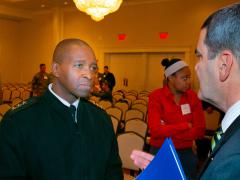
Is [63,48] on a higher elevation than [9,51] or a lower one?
higher

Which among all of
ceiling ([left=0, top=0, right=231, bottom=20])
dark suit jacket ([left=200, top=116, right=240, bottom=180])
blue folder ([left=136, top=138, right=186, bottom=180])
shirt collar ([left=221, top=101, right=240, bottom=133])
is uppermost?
ceiling ([left=0, top=0, right=231, bottom=20])

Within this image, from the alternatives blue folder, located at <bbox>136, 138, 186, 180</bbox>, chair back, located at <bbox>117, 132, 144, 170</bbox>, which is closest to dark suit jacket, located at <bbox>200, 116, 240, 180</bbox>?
blue folder, located at <bbox>136, 138, 186, 180</bbox>

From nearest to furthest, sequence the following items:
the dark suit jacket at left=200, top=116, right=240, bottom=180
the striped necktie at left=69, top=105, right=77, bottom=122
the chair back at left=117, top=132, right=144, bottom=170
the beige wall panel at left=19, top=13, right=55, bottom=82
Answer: the dark suit jacket at left=200, top=116, right=240, bottom=180
the striped necktie at left=69, top=105, right=77, bottom=122
the chair back at left=117, top=132, right=144, bottom=170
the beige wall panel at left=19, top=13, right=55, bottom=82

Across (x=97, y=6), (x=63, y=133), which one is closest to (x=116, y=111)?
(x=97, y=6)

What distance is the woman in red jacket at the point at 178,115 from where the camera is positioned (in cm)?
291

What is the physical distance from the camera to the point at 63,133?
174 centimetres

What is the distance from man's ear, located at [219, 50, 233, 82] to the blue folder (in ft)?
0.94

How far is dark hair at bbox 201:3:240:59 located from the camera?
0.97 metres

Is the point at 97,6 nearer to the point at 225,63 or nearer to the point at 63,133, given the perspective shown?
the point at 63,133

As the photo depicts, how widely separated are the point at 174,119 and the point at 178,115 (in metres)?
0.05

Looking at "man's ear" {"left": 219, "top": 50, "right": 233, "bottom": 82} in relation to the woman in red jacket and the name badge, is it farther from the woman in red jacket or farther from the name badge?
the name badge

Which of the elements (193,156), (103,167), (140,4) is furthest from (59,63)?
(140,4)

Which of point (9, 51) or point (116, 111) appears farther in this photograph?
point (9, 51)

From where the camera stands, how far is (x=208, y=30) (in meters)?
1.06
